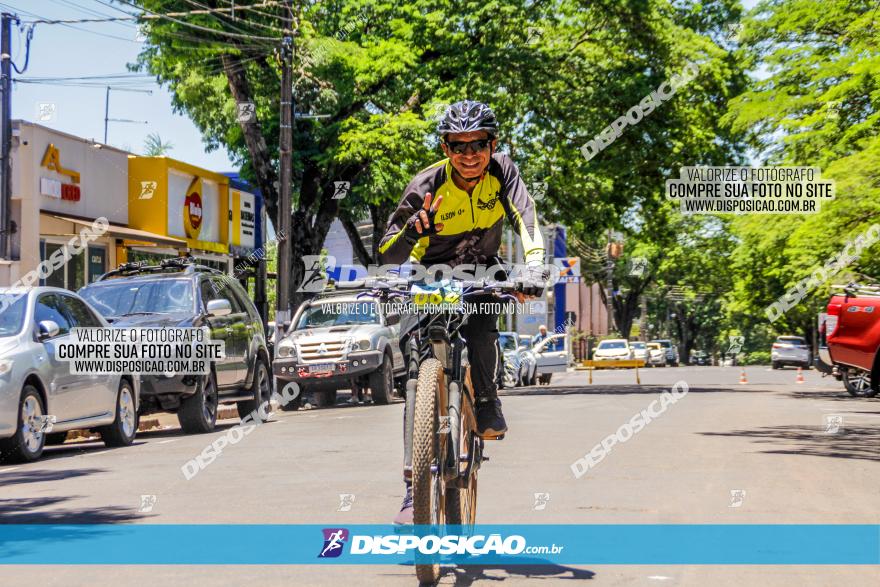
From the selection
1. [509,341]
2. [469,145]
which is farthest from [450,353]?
[509,341]

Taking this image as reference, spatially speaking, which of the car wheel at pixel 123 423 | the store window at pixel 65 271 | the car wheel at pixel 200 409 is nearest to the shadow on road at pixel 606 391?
the store window at pixel 65 271

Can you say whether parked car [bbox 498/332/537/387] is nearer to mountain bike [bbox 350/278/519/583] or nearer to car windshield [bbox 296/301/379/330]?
car windshield [bbox 296/301/379/330]

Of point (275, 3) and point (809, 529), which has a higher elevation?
point (275, 3)

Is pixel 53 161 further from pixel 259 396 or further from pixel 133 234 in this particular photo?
pixel 259 396

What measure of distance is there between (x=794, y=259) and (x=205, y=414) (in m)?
12.7

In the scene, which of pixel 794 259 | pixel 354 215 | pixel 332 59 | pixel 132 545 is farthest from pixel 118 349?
pixel 354 215

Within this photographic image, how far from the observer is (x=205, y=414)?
1655 centimetres

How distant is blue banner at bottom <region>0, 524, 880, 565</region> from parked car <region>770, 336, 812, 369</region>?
205 ft

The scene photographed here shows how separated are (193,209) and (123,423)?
21.8 meters

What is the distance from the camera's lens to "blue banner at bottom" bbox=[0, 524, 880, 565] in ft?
22.4

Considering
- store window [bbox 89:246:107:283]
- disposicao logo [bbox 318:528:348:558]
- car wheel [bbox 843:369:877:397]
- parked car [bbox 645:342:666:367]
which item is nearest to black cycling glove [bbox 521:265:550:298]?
disposicao logo [bbox 318:528:348:558]

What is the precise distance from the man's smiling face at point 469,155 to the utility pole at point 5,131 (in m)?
20.2

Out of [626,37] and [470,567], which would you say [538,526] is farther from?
[626,37]

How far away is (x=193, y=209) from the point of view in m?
36.2
